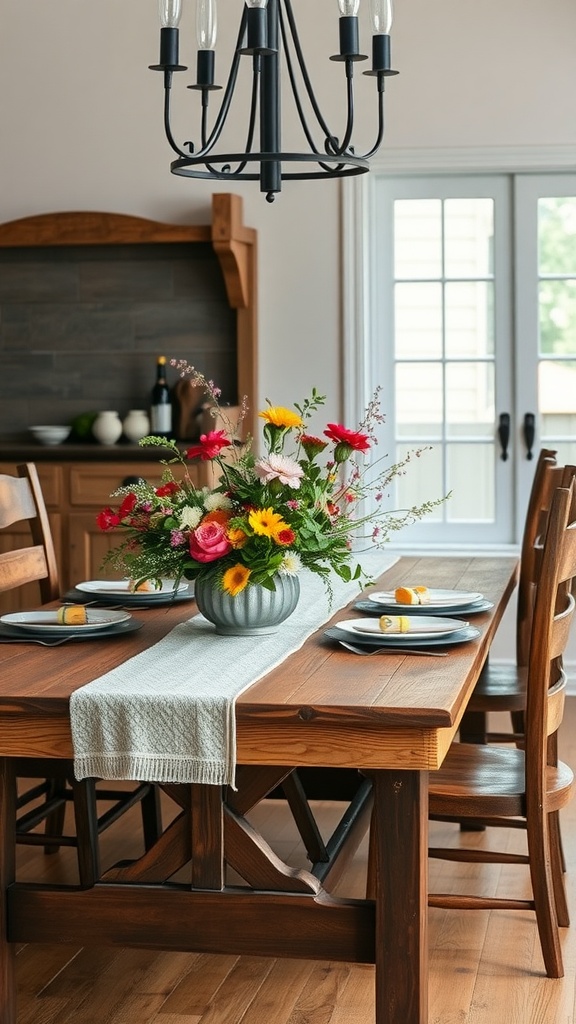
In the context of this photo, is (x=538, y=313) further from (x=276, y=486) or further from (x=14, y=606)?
(x=276, y=486)

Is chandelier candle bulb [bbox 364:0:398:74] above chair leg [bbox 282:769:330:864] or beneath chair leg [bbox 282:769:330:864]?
above

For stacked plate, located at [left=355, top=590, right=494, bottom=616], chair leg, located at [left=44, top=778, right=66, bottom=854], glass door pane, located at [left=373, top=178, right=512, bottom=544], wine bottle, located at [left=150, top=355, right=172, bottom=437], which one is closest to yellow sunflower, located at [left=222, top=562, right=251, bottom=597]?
stacked plate, located at [left=355, top=590, right=494, bottom=616]

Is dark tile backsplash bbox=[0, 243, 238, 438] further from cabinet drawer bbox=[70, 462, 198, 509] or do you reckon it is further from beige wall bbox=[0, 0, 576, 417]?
cabinet drawer bbox=[70, 462, 198, 509]

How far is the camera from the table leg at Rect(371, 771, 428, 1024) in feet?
6.32

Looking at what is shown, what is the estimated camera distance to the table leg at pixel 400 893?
1.93m

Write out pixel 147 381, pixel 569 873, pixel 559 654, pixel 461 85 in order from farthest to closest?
pixel 147 381 < pixel 461 85 < pixel 569 873 < pixel 559 654

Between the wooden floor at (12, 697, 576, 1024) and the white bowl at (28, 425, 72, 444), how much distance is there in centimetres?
292

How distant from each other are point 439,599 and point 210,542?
0.69m

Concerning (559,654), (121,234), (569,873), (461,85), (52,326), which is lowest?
(569,873)

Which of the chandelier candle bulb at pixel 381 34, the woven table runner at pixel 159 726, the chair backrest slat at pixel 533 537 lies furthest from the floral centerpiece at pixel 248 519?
the chair backrest slat at pixel 533 537

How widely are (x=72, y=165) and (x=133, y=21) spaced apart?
2.14 feet

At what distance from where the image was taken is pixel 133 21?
5379mm

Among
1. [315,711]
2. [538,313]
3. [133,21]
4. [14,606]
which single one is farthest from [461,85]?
[315,711]

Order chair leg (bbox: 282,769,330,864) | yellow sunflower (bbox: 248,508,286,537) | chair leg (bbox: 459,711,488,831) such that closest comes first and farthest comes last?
yellow sunflower (bbox: 248,508,286,537), chair leg (bbox: 282,769,330,864), chair leg (bbox: 459,711,488,831)
